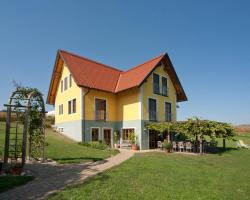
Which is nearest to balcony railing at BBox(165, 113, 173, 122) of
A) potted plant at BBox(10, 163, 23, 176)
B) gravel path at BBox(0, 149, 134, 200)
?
gravel path at BBox(0, 149, 134, 200)

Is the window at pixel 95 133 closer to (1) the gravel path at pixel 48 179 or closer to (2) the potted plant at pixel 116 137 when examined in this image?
(2) the potted plant at pixel 116 137

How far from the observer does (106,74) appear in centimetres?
2544

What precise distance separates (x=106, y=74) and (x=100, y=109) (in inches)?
177

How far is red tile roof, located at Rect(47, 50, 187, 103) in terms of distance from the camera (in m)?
22.0

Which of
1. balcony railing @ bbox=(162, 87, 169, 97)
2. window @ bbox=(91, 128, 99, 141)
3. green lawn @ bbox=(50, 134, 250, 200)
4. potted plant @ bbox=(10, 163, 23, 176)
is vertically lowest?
green lawn @ bbox=(50, 134, 250, 200)

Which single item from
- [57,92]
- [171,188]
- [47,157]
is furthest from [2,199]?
[57,92]

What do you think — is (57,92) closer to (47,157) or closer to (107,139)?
(107,139)

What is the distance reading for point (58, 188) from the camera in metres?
7.13

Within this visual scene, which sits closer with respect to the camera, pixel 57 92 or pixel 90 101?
pixel 90 101

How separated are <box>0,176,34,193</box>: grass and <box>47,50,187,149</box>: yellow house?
41.2ft

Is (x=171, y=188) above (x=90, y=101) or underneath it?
underneath

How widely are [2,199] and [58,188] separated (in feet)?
5.12

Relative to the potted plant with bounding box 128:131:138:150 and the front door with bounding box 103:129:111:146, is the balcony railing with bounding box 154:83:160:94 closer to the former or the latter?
the potted plant with bounding box 128:131:138:150

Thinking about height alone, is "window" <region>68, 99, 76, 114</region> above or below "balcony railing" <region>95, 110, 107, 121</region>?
above
